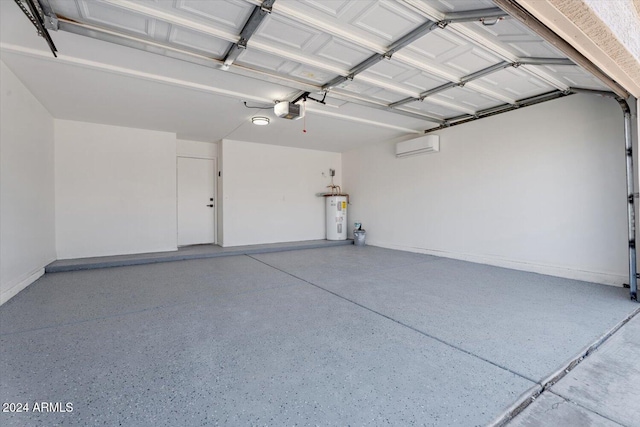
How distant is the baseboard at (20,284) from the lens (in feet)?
10.1

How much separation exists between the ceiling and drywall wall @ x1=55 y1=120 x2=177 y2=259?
1.93 ft

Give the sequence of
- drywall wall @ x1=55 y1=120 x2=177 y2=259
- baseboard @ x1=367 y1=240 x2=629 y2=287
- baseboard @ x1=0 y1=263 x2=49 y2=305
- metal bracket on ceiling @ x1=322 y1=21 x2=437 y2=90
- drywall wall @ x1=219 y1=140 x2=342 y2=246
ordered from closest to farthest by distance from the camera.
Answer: metal bracket on ceiling @ x1=322 y1=21 x2=437 y2=90 < baseboard @ x1=0 y1=263 x2=49 y2=305 < baseboard @ x1=367 y1=240 x2=629 y2=287 < drywall wall @ x1=55 y1=120 x2=177 y2=259 < drywall wall @ x1=219 y1=140 x2=342 y2=246

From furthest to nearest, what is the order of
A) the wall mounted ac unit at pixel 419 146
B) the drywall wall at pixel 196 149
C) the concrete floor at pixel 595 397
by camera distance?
the drywall wall at pixel 196 149 → the wall mounted ac unit at pixel 419 146 → the concrete floor at pixel 595 397

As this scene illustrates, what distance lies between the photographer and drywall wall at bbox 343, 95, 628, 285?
144 inches

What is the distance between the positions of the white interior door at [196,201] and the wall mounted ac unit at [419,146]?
445cm

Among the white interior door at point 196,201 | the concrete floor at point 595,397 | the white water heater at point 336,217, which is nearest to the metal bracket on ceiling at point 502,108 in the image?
the white water heater at point 336,217

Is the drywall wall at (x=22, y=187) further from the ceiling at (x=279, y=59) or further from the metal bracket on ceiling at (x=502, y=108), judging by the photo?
the metal bracket on ceiling at (x=502, y=108)

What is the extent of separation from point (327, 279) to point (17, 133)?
4270mm

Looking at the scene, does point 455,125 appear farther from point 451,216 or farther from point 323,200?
point 323,200

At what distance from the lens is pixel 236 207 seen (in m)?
6.80

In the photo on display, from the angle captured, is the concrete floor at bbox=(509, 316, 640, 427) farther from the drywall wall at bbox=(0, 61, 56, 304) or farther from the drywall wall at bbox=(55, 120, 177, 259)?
the drywall wall at bbox=(55, 120, 177, 259)

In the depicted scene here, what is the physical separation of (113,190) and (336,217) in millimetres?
4921

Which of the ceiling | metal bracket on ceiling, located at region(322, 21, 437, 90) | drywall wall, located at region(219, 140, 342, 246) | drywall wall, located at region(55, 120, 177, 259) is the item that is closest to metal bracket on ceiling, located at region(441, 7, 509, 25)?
the ceiling

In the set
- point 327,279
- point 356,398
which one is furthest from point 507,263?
point 356,398
